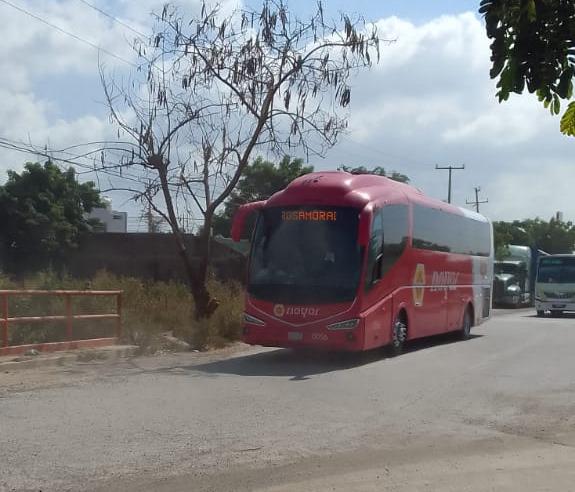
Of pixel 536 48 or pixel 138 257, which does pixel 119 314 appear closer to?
pixel 536 48

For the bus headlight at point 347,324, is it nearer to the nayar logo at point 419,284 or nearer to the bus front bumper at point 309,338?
the bus front bumper at point 309,338

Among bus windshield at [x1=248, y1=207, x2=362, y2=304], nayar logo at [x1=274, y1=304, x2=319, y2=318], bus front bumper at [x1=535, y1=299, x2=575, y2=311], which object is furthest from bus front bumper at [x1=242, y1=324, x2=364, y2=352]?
bus front bumper at [x1=535, y1=299, x2=575, y2=311]

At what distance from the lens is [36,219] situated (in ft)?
125

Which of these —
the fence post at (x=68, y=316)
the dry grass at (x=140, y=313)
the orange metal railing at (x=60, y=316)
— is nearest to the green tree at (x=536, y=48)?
the orange metal railing at (x=60, y=316)

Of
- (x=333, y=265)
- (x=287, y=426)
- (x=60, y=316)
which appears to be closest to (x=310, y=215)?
(x=333, y=265)

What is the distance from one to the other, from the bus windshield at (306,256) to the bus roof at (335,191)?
0.17 meters

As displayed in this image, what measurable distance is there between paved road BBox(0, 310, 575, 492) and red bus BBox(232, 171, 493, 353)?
73cm

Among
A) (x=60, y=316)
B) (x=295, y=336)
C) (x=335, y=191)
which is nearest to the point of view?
(x=295, y=336)

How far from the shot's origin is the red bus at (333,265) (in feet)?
53.1

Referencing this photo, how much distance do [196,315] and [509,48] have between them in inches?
668

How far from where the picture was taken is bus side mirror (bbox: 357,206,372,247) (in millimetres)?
16141

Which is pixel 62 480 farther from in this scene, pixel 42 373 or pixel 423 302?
pixel 423 302

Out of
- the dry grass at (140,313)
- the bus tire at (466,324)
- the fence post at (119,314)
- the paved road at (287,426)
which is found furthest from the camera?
the bus tire at (466,324)

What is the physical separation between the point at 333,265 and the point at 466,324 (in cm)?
874
